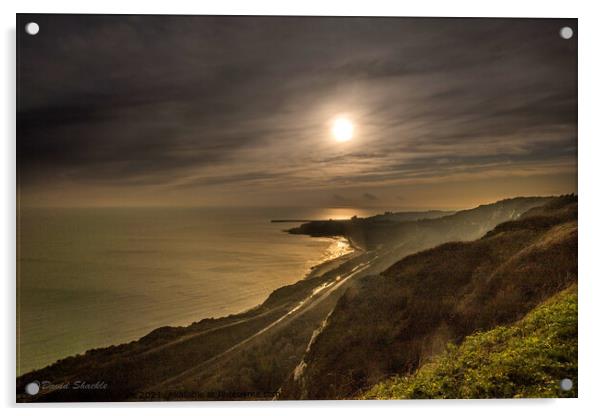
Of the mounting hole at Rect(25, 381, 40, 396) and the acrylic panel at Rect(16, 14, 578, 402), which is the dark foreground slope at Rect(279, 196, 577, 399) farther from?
the mounting hole at Rect(25, 381, 40, 396)

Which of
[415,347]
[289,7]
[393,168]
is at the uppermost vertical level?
[289,7]

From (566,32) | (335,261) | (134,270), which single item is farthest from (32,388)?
(566,32)

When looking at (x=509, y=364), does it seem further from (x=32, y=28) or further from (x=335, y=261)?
(x=32, y=28)

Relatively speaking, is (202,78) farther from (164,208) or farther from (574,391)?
(574,391)

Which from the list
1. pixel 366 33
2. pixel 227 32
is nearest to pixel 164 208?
pixel 227 32

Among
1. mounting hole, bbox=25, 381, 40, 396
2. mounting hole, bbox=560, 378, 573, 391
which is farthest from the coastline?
mounting hole, bbox=25, 381, 40, 396

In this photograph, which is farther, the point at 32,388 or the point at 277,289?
the point at 277,289
